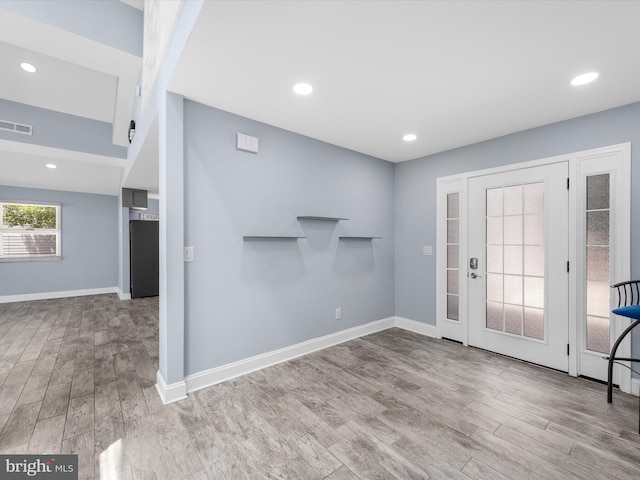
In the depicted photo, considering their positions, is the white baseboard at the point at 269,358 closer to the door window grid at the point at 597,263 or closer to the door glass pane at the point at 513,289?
the door glass pane at the point at 513,289

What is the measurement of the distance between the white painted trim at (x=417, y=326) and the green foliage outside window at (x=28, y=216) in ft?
25.9

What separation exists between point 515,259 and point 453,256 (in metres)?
0.70

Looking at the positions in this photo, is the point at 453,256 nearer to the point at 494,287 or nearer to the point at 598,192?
the point at 494,287

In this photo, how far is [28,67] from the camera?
3.33 m

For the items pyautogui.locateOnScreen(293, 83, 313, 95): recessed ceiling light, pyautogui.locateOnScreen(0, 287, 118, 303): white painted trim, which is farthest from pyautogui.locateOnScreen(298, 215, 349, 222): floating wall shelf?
pyautogui.locateOnScreen(0, 287, 118, 303): white painted trim

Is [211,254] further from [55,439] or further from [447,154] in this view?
Answer: [447,154]

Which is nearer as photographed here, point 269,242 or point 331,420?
point 331,420

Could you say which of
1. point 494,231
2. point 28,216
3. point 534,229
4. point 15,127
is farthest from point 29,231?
point 534,229

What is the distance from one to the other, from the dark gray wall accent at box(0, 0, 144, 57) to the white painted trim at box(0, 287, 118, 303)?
249 inches

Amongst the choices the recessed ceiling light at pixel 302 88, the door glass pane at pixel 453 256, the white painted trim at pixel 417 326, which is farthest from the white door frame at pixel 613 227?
the recessed ceiling light at pixel 302 88

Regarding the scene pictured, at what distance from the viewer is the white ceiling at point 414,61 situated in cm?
151

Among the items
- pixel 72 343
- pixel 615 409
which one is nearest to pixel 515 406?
pixel 615 409

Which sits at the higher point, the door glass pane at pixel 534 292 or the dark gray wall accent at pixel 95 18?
the dark gray wall accent at pixel 95 18

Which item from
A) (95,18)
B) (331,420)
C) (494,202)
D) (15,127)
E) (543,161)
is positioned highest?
(95,18)
